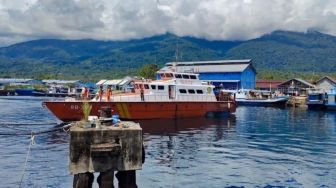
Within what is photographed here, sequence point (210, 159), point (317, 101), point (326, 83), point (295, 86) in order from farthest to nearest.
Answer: point (295, 86) < point (326, 83) < point (317, 101) < point (210, 159)

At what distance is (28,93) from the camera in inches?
4154

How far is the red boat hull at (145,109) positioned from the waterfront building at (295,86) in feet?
144

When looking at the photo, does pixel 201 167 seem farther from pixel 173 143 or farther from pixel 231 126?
pixel 231 126

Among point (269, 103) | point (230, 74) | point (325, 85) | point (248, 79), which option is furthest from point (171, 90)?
point (325, 85)

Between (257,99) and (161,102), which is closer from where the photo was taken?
(161,102)

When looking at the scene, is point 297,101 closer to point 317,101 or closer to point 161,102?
point 317,101

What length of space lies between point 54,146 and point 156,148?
19.5 feet

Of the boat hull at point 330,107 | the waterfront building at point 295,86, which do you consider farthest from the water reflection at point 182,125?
the waterfront building at point 295,86

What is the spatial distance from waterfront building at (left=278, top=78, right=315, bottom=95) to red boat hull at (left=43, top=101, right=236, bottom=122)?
43918mm

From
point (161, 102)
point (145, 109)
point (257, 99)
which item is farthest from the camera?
point (257, 99)

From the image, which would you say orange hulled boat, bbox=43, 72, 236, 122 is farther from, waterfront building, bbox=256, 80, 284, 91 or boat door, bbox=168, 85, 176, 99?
waterfront building, bbox=256, 80, 284, 91

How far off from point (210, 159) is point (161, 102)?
18.4m

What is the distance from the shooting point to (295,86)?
8806cm

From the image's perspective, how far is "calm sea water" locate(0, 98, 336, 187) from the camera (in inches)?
646
